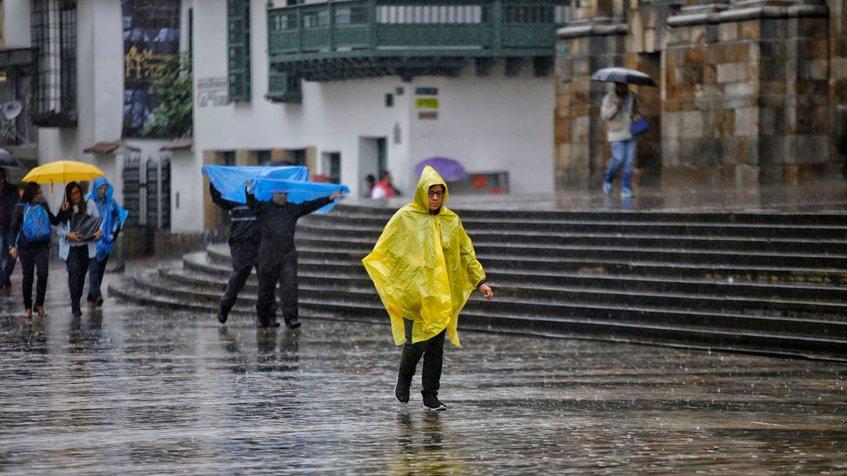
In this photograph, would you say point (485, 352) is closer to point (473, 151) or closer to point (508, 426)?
point (508, 426)

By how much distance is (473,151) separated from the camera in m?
35.6

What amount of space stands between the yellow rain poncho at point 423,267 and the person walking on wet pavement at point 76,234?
8803 mm

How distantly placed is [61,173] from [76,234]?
1029 mm

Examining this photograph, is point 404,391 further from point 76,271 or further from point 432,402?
point 76,271

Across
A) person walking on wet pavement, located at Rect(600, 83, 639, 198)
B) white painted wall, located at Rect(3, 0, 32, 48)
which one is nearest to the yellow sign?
person walking on wet pavement, located at Rect(600, 83, 639, 198)

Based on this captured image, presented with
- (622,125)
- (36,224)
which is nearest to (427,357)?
(36,224)

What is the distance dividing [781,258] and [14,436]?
26.7 ft

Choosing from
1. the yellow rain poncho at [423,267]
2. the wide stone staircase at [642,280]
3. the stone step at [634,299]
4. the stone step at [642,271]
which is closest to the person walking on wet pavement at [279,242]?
the wide stone staircase at [642,280]

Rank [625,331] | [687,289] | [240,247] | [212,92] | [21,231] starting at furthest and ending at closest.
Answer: [212,92], [21,231], [240,247], [687,289], [625,331]

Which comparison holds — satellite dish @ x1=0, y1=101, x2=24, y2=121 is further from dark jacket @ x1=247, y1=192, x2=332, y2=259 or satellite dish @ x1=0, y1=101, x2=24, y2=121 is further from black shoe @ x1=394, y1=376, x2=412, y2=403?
black shoe @ x1=394, y1=376, x2=412, y2=403

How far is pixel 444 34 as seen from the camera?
34656mm

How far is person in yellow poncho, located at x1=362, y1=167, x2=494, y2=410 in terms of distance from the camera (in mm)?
11367

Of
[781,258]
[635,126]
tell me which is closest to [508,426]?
[781,258]

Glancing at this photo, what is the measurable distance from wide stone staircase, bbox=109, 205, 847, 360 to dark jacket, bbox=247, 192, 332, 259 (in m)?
1.68
